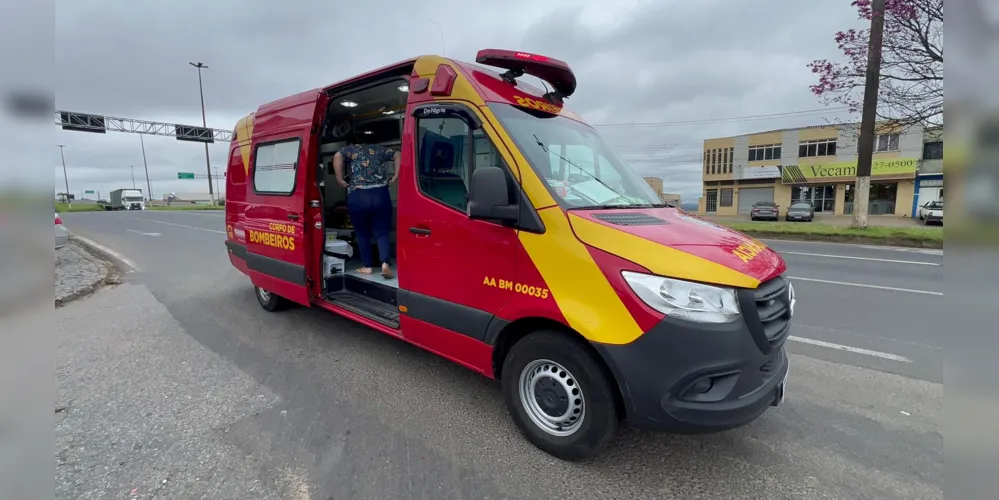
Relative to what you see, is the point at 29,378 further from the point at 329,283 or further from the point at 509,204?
the point at 329,283

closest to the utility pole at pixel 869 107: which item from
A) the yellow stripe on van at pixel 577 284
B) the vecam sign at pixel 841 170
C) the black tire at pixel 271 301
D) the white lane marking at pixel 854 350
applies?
the white lane marking at pixel 854 350

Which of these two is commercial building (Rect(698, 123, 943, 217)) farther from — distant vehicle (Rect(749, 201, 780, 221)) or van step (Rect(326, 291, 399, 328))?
van step (Rect(326, 291, 399, 328))

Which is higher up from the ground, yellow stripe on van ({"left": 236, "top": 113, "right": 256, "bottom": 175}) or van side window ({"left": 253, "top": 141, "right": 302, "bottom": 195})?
yellow stripe on van ({"left": 236, "top": 113, "right": 256, "bottom": 175})

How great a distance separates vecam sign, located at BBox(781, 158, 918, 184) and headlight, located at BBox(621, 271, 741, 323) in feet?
131

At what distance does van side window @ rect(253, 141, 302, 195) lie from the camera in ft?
15.1

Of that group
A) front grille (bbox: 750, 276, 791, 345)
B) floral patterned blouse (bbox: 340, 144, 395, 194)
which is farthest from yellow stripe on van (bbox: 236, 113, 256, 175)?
front grille (bbox: 750, 276, 791, 345)

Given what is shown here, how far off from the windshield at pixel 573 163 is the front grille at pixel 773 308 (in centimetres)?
99

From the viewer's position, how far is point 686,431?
7.26 ft

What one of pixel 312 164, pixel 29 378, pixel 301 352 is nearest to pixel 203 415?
pixel 301 352

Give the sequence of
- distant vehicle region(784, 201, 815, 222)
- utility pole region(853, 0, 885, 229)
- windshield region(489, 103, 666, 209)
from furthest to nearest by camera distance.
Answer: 1. distant vehicle region(784, 201, 815, 222)
2. utility pole region(853, 0, 885, 229)
3. windshield region(489, 103, 666, 209)

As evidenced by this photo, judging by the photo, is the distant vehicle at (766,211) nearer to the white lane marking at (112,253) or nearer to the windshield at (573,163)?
the windshield at (573,163)

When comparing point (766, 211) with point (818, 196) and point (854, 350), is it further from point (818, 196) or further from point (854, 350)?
point (854, 350)

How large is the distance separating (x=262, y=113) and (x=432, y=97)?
123 inches

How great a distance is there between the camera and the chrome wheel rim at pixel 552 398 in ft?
8.25
